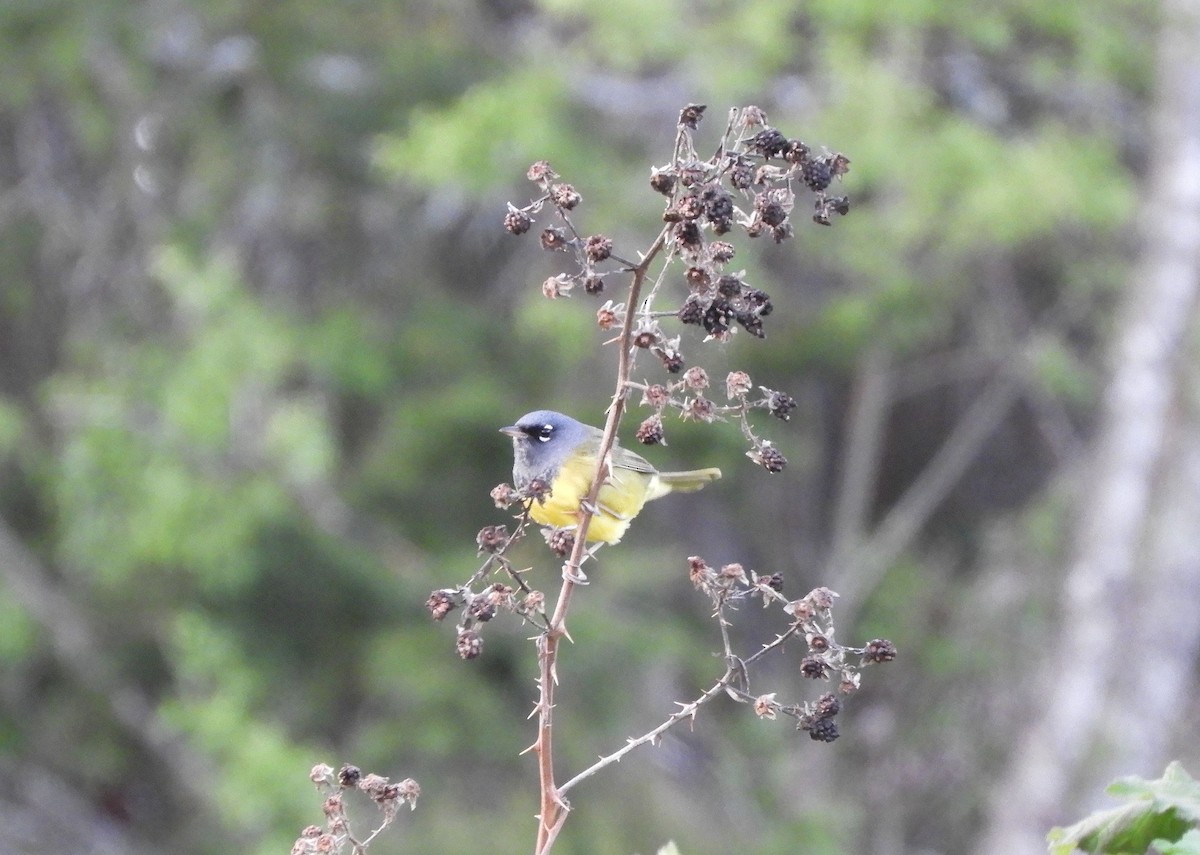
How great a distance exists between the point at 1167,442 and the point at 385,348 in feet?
15.9

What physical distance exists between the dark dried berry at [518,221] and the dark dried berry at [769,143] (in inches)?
10.5

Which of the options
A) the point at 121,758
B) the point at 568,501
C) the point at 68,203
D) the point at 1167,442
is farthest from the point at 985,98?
the point at 568,501

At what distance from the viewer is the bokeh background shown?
28.2ft

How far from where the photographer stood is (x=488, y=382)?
9.59 meters

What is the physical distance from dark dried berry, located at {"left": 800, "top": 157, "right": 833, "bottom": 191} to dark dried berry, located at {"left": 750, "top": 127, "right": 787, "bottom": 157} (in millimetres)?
33

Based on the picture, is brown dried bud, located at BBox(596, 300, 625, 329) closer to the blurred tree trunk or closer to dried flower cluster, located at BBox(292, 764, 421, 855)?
dried flower cluster, located at BBox(292, 764, 421, 855)

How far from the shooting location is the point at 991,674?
11.7m

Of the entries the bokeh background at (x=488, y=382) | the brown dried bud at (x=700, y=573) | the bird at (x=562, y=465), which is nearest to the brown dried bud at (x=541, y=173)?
the brown dried bud at (x=700, y=573)

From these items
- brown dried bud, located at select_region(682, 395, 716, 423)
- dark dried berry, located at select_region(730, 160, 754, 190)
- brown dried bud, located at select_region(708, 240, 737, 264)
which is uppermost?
dark dried berry, located at select_region(730, 160, 754, 190)

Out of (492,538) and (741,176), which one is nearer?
(741,176)

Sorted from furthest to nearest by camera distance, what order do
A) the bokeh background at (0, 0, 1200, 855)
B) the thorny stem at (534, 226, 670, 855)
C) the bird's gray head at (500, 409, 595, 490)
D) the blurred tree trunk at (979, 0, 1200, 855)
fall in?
1. the blurred tree trunk at (979, 0, 1200, 855)
2. the bokeh background at (0, 0, 1200, 855)
3. the bird's gray head at (500, 409, 595, 490)
4. the thorny stem at (534, 226, 670, 855)

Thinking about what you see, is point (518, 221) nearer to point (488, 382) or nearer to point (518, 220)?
point (518, 220)

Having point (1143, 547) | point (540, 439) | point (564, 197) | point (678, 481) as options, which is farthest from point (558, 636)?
point (1143, 547)

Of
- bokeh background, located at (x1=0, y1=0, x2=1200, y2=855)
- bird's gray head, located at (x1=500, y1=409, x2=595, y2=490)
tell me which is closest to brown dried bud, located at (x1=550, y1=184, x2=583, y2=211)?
bird's gray head, located at (x1=500, y1=409, x2=595, y2=490)
